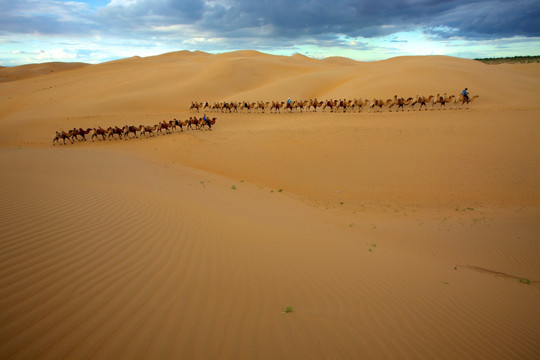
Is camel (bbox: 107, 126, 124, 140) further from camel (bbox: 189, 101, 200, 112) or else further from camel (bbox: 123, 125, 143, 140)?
camel (bbox: 189, 101, 200, 112)

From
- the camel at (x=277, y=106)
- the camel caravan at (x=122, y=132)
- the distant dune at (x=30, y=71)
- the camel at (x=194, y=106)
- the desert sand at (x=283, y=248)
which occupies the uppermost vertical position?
the distant dune at (x=30, y=71)

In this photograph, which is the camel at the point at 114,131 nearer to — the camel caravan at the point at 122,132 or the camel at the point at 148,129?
the camel caravan at the point at 122,132

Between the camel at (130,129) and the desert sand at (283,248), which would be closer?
the desert sand at (283,248)

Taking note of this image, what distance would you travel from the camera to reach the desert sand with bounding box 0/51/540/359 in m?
3.50

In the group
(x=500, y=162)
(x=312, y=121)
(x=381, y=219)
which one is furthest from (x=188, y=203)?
(x=312, y=121)

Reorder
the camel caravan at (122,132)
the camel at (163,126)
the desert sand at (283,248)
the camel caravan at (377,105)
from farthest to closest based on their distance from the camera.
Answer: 1. the camel caravan at (377,105)
2. the camel at (163,126)
3. the camel caravan at (122,132)
4. the desert sand at (283,248)

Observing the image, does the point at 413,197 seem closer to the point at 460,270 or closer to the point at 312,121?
the point at 460,270

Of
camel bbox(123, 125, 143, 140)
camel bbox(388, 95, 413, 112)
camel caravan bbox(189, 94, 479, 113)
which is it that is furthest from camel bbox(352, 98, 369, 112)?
camel bbox(123, 125, 143, 140)

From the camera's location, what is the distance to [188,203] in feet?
29.1

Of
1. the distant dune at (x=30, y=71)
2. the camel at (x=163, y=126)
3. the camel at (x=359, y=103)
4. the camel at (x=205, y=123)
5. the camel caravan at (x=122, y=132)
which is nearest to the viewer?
the camel caravan at (x=122, y=132)

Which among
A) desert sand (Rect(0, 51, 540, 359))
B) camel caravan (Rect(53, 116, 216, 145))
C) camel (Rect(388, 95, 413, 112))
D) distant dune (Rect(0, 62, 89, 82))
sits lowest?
desert sand (Rect(0, 51, 540, 359))

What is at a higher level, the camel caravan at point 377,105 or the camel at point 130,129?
the camel caravan at point 377,105

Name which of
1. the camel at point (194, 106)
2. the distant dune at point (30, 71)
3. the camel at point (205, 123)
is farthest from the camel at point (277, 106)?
the distant dune at point (30, 71)

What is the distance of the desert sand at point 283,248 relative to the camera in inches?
138
